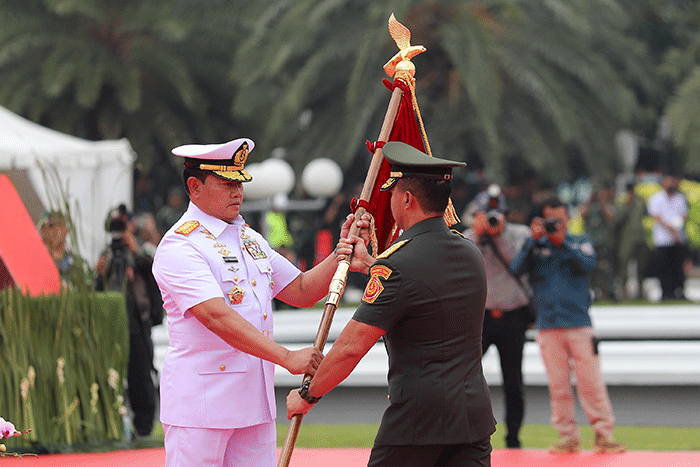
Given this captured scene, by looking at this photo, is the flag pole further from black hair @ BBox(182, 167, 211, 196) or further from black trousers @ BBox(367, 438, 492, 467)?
black hair @ BBox(182, 167, 211, 196)

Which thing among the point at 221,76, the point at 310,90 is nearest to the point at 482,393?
the point at 310,90

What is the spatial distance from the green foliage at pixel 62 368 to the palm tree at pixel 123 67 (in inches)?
358

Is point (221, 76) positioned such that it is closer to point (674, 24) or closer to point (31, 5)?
point (31, 5)

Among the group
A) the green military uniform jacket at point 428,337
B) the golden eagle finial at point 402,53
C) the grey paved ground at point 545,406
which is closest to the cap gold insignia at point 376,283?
the green military uniform jacket at point 428,337

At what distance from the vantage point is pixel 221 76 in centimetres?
1761

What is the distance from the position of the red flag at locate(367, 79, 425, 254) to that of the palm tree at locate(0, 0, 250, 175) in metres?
11.5

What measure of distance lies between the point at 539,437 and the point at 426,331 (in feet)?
15.8

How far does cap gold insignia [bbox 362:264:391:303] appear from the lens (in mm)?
3389

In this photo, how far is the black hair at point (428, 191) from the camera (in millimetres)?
3490

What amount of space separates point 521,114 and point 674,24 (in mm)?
5848

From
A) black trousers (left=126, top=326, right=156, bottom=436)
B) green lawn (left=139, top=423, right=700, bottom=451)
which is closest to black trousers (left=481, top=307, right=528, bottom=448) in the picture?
green lawn (left=139, top=423, right=700, bottom=451)

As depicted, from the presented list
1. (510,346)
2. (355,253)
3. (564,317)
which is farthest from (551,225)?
(355,253)

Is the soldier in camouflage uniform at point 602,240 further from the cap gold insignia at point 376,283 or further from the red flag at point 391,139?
the cap gold insignia at point 376,283

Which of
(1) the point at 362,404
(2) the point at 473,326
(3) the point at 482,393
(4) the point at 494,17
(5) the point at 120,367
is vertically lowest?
(1) the point at 362,404
